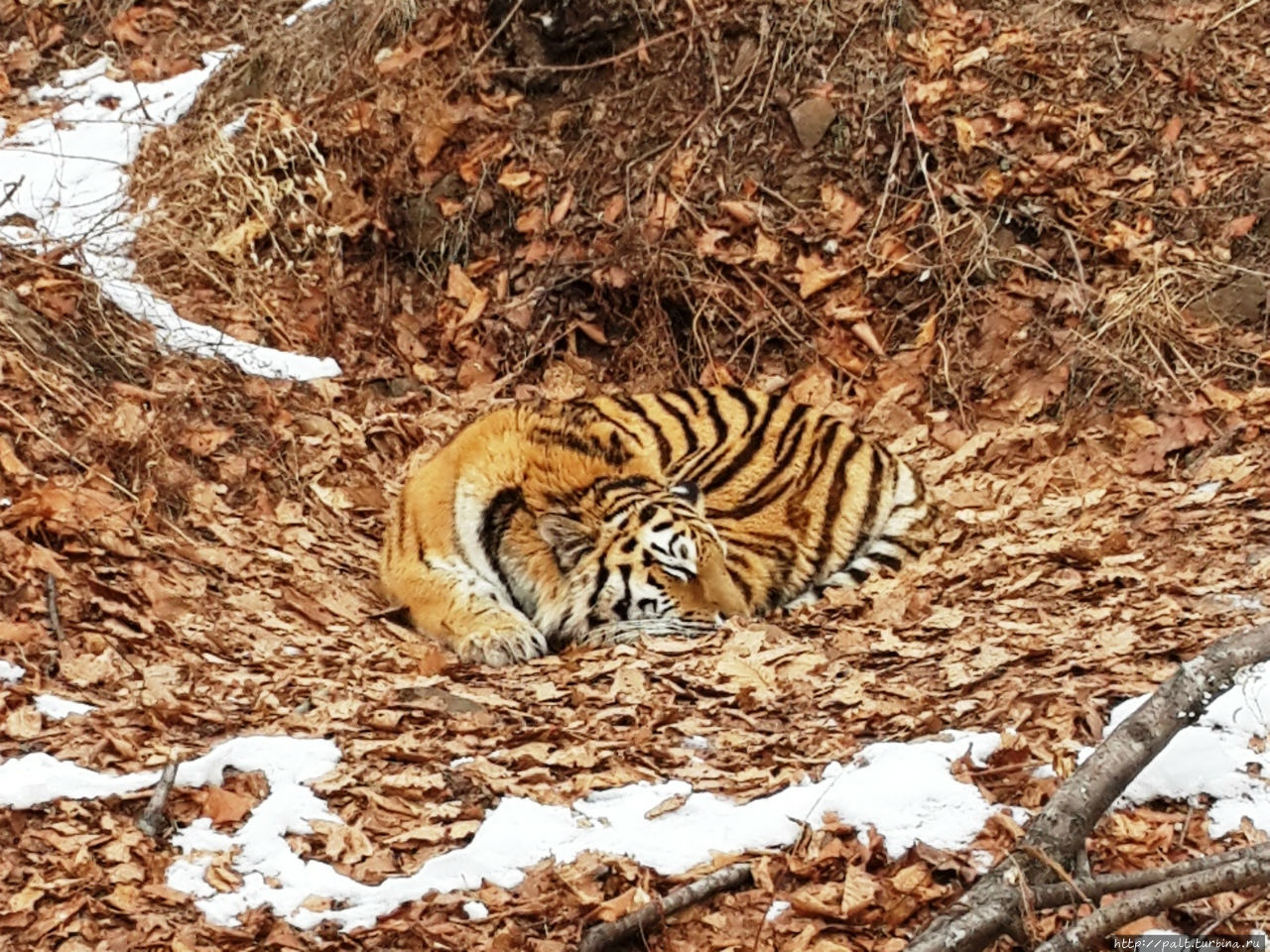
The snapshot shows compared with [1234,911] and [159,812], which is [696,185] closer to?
[159,812]

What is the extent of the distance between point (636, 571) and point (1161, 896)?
9.86 ft

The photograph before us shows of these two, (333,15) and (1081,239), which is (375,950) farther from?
(333,15)

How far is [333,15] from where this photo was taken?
8586mm

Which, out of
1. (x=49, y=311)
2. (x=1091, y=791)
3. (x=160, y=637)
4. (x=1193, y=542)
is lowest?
(x=1193, y=542)

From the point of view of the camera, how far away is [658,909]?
10.8ft

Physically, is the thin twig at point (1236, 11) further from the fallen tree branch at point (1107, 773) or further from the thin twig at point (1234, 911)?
the thin twig at point (1234, 911)

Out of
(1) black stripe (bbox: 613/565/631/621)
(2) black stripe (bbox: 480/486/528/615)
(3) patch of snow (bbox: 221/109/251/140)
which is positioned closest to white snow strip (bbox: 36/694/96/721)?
(2) black stripe (bbox: 480/486/528/615)

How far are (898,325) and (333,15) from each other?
12.7 feet

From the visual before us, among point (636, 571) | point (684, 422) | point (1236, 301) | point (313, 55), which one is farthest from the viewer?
point (313, 55)

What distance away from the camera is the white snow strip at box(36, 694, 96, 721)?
4.29m

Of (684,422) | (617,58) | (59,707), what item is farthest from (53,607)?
(617,58)

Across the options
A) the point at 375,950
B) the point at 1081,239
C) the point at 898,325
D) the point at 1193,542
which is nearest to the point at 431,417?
the point at 898,325

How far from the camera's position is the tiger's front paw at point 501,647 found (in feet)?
17.5

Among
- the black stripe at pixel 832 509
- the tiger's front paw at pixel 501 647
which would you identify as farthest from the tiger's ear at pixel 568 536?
the black stripe at pixel 832 509
